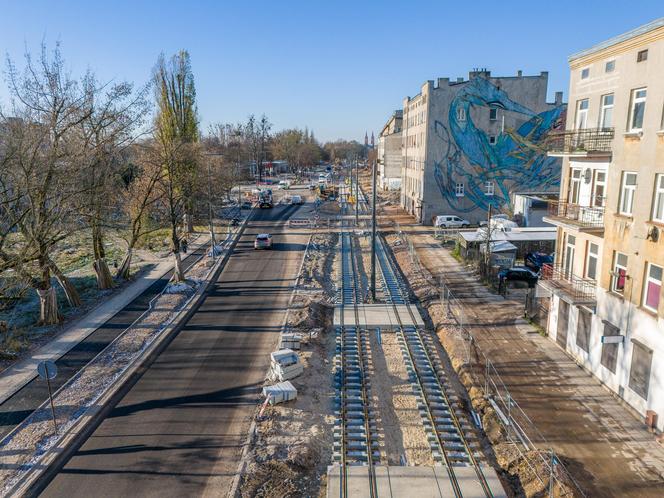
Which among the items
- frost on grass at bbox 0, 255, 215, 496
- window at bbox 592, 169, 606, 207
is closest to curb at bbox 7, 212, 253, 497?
frost on grass at bbox 0, 255, 215, 496

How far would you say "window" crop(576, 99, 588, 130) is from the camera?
1667 cm

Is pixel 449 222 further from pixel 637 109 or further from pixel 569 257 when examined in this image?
pixel 637 109

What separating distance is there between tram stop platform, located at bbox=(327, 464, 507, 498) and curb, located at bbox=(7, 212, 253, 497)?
20.5 feet

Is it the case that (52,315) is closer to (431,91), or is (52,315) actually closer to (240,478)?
(240,478)

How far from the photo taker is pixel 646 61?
1316 cm

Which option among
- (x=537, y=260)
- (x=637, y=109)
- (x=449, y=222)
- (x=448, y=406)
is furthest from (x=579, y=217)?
(x=449, y=222)

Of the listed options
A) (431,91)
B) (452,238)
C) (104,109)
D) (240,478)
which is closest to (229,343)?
(240,478)

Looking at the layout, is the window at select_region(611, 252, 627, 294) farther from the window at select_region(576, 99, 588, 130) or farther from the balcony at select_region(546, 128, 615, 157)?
the window at select_region(576, 99, 588, 130)

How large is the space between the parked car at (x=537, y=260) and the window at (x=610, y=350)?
1389cm

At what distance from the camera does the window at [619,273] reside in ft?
46.4

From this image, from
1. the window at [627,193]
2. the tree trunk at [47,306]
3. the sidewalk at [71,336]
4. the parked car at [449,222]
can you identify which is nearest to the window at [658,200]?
the window at [627,193]

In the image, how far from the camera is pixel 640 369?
13.1 m

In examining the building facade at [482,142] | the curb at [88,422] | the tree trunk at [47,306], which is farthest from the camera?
the building facade at [482,142]

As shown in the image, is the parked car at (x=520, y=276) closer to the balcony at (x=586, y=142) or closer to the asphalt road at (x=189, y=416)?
the balcony at (x=586, y=142)
